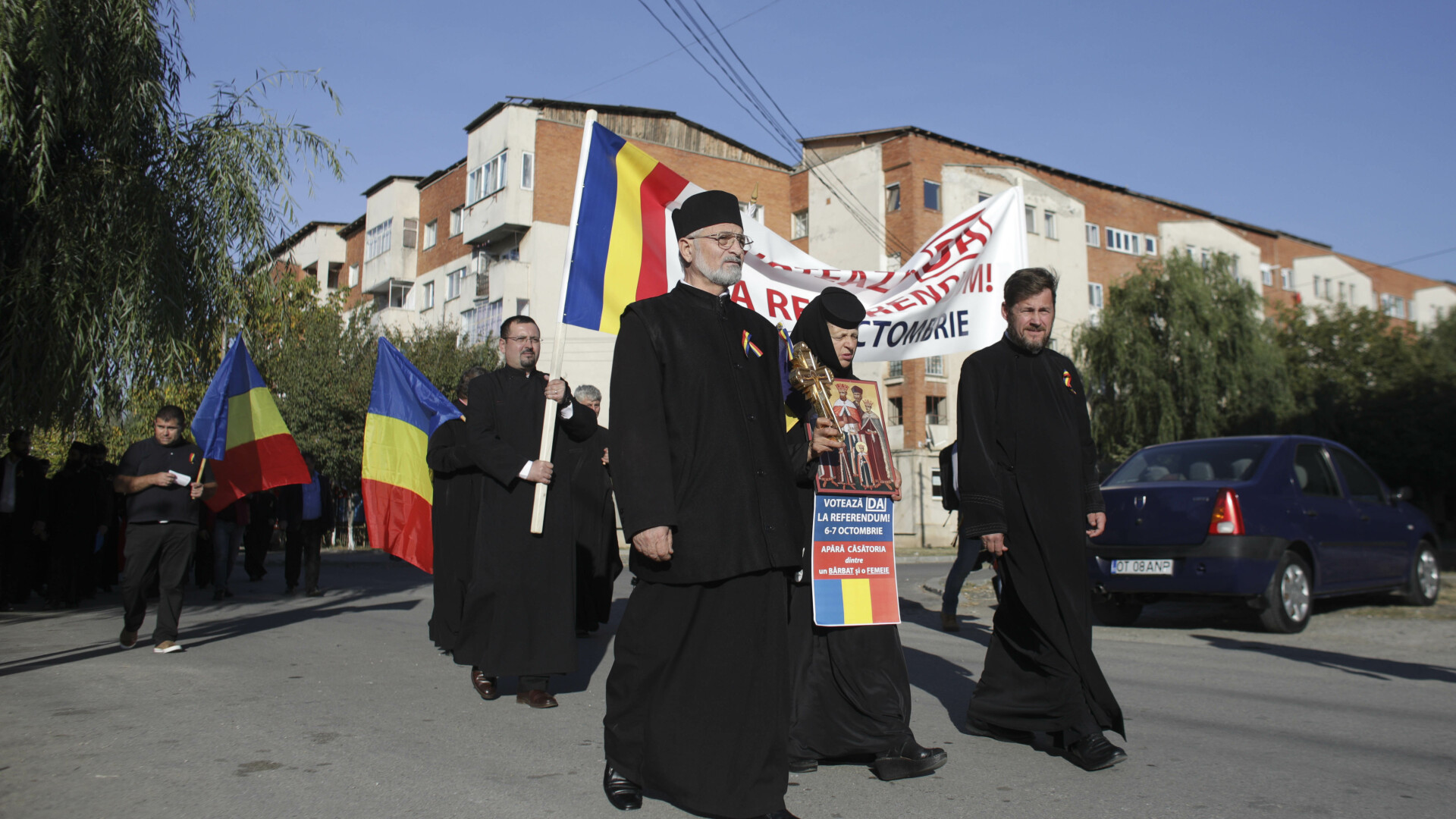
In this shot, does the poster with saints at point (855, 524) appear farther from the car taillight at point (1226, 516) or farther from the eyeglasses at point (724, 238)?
the car taillight at point (1226, 516)

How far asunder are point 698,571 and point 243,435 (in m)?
7.41

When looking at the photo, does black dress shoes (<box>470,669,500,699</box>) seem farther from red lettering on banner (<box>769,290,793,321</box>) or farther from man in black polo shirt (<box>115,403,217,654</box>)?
man in black polo shirt (<box>115,403,217,654</box>)

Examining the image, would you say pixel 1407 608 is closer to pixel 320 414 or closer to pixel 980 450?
pixel 980 450

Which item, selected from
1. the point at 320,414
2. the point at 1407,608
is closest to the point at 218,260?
the point at 1407,608

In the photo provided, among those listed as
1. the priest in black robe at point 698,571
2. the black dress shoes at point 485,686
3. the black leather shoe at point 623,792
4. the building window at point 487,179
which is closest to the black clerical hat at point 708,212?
the priest in black robe at point 698,571

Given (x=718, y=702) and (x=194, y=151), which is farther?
(x=194, y=151)

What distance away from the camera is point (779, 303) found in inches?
298

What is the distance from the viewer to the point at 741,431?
12.3 feet

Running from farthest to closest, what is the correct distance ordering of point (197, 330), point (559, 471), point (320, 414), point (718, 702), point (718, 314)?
point (320, 414) < point (197, 330) < point (559, 471) < point (718, 314) < point (718, 702)

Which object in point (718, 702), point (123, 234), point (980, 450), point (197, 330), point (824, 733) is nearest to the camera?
point (718, 702)

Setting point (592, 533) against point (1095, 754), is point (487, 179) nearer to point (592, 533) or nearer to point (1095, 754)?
point (592, 533)

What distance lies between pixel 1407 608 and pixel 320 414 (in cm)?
3004

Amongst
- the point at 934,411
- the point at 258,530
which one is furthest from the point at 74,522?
the point at 934,411

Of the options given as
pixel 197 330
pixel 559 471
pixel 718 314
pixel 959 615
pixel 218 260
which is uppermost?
pixel 218 260
